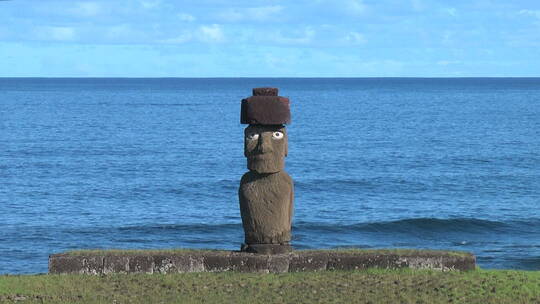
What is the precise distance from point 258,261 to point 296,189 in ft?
88.4

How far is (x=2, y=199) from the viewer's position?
126ft

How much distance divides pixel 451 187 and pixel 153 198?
14.0 metres

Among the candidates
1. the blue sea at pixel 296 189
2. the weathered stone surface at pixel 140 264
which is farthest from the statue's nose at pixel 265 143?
the blue sea at pixel 296 189

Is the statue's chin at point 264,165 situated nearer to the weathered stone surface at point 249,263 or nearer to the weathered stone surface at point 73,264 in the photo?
the weathered stone surface at point 249,263

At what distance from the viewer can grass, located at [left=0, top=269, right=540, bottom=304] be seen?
12984 millimetres

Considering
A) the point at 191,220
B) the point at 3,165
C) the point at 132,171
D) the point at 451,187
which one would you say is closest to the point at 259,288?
the point at 191,220

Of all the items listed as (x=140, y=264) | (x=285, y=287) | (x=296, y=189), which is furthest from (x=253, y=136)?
(x=296, y=189)

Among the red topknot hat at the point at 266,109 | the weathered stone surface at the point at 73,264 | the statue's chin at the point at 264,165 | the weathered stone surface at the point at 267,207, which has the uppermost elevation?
the red topknot hat at the point at 266,109

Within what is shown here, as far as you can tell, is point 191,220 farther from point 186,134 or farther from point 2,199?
point 186,134

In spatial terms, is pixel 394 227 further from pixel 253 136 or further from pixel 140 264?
pixel 140 264

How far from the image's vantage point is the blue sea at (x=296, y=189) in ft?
98.0

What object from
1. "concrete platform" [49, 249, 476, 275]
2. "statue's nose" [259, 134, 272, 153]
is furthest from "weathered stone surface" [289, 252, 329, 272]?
"statue's nose" [259, 134, 272, 153]

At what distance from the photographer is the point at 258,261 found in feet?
49.9

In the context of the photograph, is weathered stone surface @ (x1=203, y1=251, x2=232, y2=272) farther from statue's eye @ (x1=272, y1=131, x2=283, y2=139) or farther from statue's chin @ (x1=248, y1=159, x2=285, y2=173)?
statue's eye @ (x1=272, y1=131, x2=283, y2=139)
